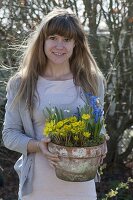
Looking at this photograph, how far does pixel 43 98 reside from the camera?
9.13 feet

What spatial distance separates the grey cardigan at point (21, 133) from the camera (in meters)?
2.71

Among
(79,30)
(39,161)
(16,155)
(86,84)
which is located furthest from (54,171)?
(16,155)

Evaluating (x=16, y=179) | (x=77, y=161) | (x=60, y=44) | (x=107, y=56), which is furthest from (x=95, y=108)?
(x=16, y=179)

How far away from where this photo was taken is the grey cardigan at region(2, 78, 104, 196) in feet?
8.91

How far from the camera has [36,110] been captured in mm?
2744

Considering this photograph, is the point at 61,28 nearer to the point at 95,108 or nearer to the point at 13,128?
the point at 95,108

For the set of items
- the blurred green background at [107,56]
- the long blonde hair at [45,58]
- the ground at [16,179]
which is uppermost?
the long blonde hair at [45,58]

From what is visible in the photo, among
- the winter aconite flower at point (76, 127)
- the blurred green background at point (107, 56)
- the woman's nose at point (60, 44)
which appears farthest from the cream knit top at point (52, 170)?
the blurred green background at point (107, 56)

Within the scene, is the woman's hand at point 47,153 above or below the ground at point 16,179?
above

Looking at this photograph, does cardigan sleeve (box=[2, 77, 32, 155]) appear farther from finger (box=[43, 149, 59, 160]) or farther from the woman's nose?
the woman's nose

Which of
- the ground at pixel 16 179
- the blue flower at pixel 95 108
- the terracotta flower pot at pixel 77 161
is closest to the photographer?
the terracotta flower pot at pixel 77 161

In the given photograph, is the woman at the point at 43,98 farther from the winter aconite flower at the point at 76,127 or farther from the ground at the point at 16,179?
the ground at the point at 16,179

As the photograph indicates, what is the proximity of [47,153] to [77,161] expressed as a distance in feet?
0.52

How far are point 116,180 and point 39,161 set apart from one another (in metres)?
3.20
